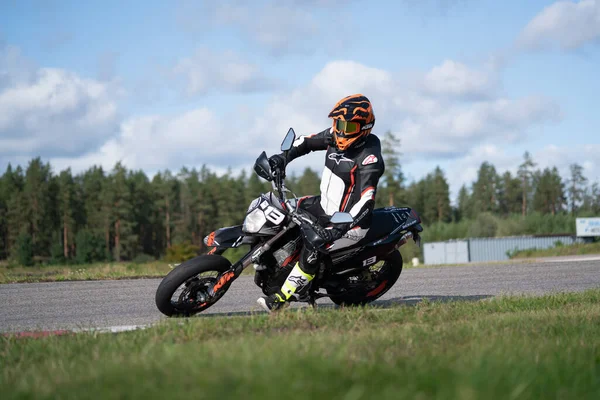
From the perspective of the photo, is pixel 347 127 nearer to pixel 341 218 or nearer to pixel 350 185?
pixel 350 185

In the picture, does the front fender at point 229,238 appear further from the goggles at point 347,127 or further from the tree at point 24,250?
the tree at point 24,250

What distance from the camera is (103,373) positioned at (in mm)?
3404

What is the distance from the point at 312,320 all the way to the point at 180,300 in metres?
1.41

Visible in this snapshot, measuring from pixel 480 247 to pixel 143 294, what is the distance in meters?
68.5

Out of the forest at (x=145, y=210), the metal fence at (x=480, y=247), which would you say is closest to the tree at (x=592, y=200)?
the forest at (x=145, y=210)

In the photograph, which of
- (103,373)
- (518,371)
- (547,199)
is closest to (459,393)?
(518,371)

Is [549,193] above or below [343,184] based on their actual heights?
above

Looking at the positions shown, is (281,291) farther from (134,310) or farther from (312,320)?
(134,310)

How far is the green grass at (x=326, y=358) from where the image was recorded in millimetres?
3014

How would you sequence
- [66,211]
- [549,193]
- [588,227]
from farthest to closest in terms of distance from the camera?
[549,193] < [66,211] < [588,227]

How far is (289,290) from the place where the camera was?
22.7ft

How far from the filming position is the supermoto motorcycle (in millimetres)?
6557

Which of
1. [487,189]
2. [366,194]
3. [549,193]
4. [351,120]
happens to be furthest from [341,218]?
[487,189]

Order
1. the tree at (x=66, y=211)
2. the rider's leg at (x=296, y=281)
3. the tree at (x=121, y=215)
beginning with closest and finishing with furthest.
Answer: the rider's leg at (x=296, y=281) → the tree at (x=121, y=215) → the tree at (x=66, y=211)
